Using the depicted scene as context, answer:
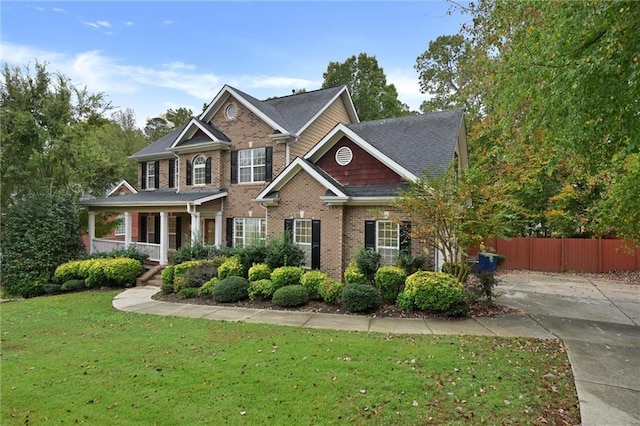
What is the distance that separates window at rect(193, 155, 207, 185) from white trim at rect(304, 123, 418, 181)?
6.68m

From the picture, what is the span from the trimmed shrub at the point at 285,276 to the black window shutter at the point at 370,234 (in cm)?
266

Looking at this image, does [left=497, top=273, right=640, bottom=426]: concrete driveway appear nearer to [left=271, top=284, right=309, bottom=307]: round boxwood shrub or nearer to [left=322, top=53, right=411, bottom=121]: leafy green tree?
[left=271, top=284, right=309, bottom=307]: round boxwood shrub

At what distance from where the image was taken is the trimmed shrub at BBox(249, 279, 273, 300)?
34.7 ft

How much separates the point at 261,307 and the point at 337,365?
5.00 meters

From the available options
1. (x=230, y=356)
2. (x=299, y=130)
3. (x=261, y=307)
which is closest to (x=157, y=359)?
(x=230, y=356)

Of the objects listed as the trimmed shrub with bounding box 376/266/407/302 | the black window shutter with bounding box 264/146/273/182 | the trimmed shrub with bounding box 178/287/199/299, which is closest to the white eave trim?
the black window shutter with bounding box 264/146/273/182

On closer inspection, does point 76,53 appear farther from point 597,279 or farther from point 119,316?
point 597,279

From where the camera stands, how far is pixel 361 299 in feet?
30.0

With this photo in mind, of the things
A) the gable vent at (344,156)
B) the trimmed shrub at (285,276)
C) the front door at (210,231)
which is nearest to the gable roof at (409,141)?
the gable vent at (344,156)

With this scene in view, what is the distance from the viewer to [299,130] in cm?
1568

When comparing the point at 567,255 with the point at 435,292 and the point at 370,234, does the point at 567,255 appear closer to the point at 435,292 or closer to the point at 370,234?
the point at 370,234

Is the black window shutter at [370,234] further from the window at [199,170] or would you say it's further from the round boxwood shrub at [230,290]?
the window at [199,170]

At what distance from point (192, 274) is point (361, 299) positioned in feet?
21.1

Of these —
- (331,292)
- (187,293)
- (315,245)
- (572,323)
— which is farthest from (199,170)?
(572,323)
